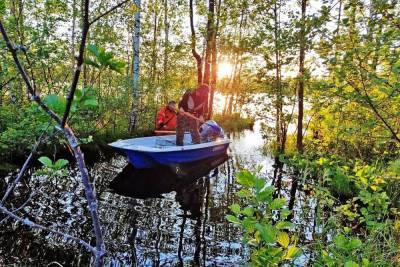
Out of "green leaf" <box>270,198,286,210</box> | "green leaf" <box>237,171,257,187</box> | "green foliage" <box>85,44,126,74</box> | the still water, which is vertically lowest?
the still water

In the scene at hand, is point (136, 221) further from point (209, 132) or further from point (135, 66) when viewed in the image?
point (135, 66)

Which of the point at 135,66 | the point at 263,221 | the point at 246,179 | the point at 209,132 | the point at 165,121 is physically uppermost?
the point at 135,66

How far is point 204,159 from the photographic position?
11969 millimetres

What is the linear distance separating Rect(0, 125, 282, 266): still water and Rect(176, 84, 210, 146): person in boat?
132 centimetres

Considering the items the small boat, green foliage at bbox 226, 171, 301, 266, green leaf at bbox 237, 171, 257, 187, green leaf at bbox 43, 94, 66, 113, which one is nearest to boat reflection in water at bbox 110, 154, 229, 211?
the small boat

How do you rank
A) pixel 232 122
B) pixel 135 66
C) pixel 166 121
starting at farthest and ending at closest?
pixel 232 122 → pixel 135 66 → pixel 166 121

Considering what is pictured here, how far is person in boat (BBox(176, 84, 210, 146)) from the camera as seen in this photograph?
10.3m

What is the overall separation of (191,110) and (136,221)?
16.5ft

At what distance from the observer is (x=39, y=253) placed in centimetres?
463

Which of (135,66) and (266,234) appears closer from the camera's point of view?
(266,234)

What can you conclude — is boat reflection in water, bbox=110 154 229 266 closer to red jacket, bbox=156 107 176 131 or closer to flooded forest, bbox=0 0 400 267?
flooded forest, bbox=0 0 400 267

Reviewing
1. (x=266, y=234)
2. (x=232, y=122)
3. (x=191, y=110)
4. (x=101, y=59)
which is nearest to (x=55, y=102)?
(x=101, y=59)

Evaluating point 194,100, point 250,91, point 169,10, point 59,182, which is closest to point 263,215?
Result: point 59,182

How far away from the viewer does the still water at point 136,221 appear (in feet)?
15.5
